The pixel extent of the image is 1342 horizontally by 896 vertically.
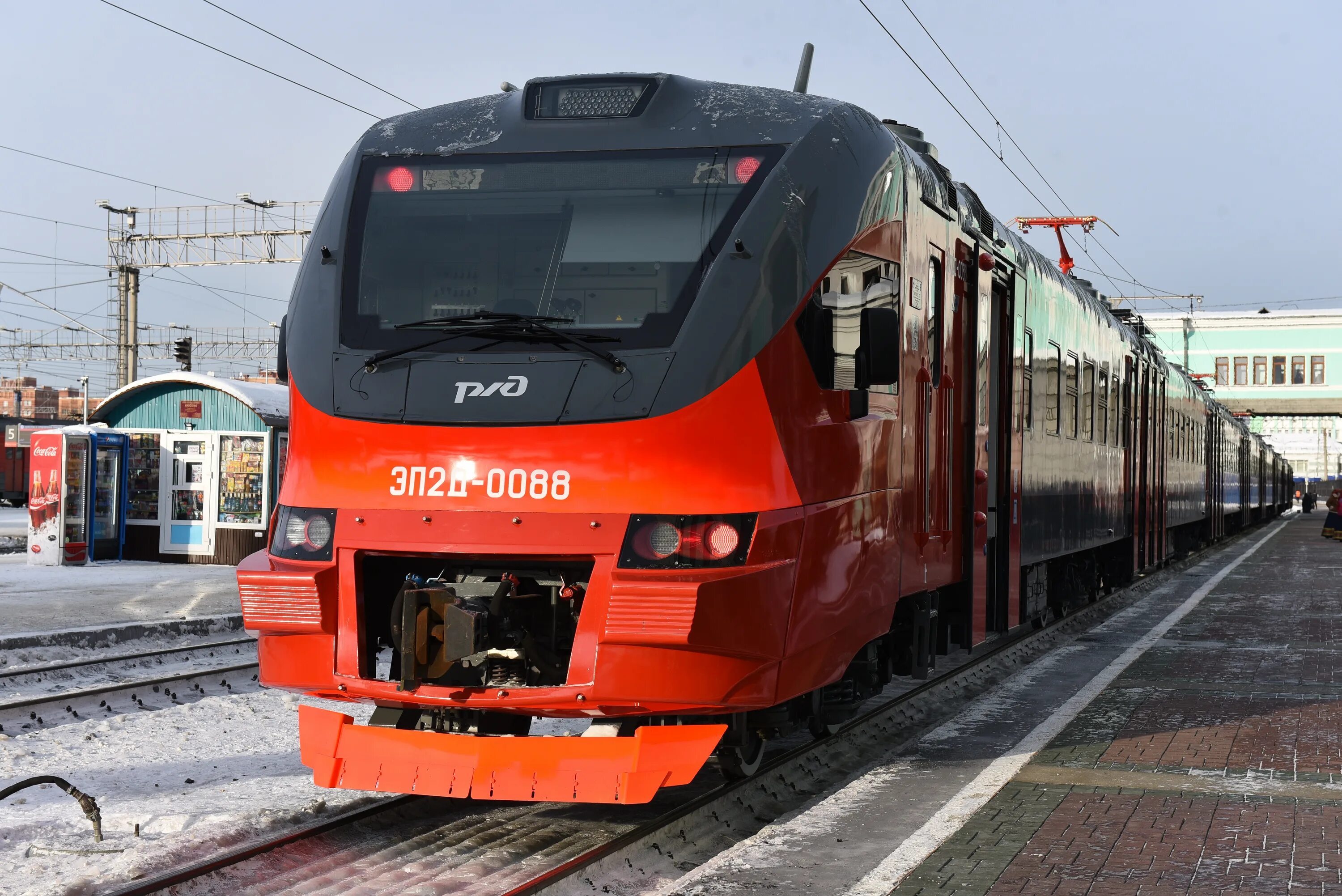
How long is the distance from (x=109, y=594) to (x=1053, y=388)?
1140cm

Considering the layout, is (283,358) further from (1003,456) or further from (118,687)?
(1003,456)

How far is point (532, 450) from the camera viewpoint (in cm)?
571

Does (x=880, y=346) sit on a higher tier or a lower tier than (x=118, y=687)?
higher

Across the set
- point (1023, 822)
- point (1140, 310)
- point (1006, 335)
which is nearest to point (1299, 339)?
point (1140, 310)

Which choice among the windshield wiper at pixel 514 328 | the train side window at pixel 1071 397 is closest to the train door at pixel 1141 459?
the train side window at pixel 1071 397

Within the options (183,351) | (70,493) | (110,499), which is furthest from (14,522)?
(70,493)

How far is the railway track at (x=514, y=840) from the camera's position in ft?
18.3

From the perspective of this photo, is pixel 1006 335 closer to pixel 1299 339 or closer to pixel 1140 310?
Answer: pixel 1299 339

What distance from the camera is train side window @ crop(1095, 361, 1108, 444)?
1452 cm

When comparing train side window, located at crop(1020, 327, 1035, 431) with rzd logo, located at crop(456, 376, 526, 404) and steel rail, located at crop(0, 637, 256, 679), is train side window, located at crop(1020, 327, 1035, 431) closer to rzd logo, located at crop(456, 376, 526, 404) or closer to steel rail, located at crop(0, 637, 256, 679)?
rzd logo, located at crop(456, 376, 526, 404)

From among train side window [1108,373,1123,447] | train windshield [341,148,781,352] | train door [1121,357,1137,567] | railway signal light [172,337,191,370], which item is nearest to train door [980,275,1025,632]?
train windshield [341,148,781,352]

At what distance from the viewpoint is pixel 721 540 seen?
5.60 metres

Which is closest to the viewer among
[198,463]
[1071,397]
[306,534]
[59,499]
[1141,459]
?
[306,534]

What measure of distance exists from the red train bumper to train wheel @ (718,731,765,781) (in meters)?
1.13
